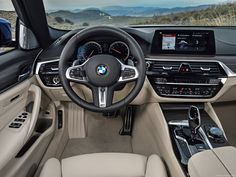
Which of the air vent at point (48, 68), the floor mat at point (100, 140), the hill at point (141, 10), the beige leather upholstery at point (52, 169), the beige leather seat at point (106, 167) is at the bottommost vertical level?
the floor mat at point (100, 140)

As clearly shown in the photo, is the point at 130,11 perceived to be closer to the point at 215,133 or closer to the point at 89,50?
the point at 89,50

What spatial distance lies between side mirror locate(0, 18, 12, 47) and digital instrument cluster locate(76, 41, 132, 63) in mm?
506

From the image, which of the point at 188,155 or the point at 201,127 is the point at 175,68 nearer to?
the point at 201,127

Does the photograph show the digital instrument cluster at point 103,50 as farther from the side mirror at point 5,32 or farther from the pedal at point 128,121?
the pedal at point 128,121

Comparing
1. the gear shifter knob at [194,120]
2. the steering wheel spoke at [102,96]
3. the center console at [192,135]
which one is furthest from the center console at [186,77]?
the steering wheel spoke at [102,96]

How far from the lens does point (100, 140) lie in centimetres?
268

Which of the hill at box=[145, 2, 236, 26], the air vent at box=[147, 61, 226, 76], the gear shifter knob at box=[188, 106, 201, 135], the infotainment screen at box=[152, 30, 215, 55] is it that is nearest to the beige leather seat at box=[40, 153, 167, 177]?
the gear shifter knob at box=[188, 106, 201, 135]

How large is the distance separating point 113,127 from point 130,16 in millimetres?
1035

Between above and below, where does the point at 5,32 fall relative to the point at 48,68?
above

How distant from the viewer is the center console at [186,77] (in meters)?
1.99

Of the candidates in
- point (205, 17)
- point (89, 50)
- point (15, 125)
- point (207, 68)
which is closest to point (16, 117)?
point (15, 125)

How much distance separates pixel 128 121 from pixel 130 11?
0.94 metres

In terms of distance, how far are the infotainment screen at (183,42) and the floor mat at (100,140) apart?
0.92 m

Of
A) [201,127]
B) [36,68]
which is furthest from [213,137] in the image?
[36,68]
